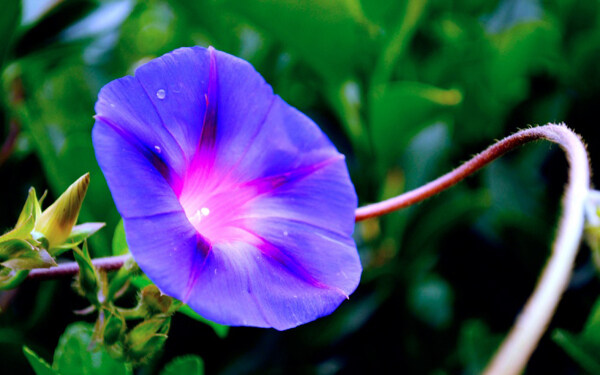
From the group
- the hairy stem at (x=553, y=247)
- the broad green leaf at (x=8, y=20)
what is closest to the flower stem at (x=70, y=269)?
the hairy stem at (x=553, y=247)

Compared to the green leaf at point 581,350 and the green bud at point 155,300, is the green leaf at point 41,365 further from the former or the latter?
the green leaf at point 581,350

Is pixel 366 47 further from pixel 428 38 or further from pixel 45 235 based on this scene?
pixel 45 235

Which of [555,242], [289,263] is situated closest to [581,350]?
[555,242]

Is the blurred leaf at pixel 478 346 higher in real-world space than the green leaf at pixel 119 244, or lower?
lower

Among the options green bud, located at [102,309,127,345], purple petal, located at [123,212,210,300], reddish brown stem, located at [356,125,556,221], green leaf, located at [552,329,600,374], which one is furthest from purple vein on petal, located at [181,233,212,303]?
green leaf, located at [552,329,600,374]

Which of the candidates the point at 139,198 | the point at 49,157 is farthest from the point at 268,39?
the point at 139,198

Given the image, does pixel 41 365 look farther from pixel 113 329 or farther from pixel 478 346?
pixel 478 346
